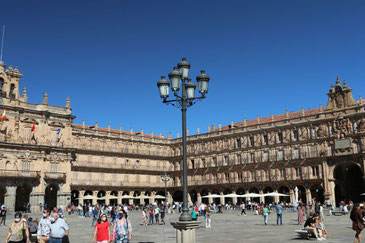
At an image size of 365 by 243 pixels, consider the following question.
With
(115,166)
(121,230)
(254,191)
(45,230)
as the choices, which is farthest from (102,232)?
(115,166)

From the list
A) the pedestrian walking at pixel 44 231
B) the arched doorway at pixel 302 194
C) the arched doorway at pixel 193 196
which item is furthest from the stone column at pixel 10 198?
the pedestrian walking at pixel 44 231

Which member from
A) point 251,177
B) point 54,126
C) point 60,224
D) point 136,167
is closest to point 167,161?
point 136,167

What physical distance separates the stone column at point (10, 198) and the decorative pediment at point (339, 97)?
1588 inches

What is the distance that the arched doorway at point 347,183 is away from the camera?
52.0 metres

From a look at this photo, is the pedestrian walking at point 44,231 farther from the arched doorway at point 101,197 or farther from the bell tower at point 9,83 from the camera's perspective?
the arched doorway at point 101,197

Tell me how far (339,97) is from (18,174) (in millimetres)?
40745

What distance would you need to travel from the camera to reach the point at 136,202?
65.2m

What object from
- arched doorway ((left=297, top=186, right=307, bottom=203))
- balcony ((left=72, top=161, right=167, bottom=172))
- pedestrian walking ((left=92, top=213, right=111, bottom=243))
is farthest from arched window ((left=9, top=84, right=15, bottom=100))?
pedestrian walking ((left=92, top=213, right=111, bottom=243))

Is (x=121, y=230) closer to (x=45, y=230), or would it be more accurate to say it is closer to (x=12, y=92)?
(x=45, y=230)

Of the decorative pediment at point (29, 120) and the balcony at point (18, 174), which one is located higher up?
the decorative pediment at point (29, 120)

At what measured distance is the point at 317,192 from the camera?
52688 mm

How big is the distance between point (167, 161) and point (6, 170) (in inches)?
1183

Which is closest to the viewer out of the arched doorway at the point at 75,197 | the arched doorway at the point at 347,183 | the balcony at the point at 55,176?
the balcony at the point at 55,176

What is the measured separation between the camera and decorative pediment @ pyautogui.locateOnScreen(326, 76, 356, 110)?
166 feet
